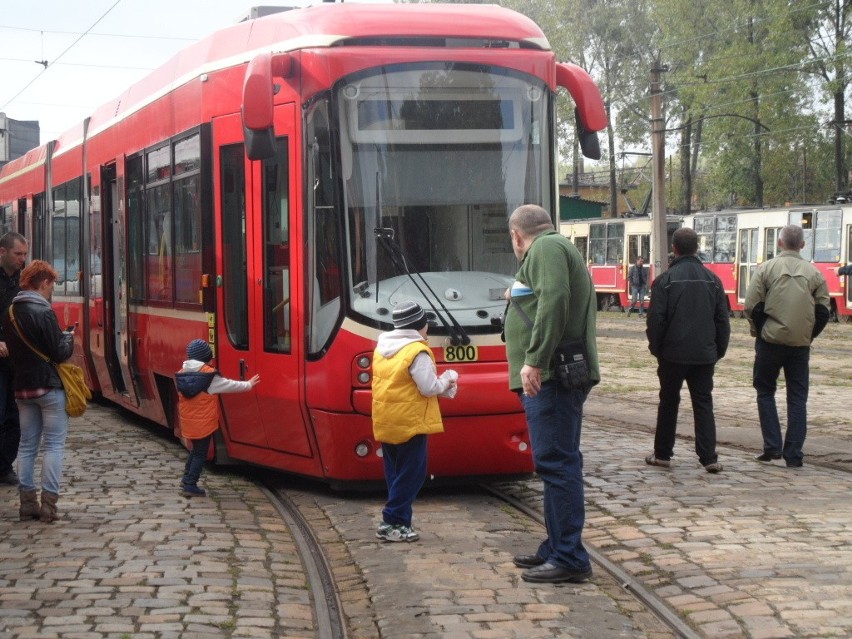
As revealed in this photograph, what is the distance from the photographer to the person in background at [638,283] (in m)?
42.3

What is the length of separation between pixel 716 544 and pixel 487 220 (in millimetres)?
2559

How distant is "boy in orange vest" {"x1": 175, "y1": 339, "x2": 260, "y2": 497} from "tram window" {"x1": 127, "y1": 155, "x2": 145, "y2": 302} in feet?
8.89

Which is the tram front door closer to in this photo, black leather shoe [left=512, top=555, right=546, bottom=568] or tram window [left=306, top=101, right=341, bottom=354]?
tram window [left=306, top=101, right=341, bottom=354]

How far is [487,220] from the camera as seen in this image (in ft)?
28.7

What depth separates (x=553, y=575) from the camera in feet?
21.1

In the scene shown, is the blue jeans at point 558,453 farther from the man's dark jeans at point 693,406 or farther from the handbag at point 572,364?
the man's dark jeans at point 693,406

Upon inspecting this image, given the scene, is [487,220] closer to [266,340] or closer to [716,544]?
[266,340]

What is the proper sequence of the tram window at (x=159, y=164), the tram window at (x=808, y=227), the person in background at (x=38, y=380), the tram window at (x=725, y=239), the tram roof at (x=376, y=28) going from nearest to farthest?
1. the person in background at (x=38, y=380)
2. the tram roof at (x=376, y=28)
3. the tram window at (x=159, y=164)
4. the tram window at (x=808, y=227)
5. the tram window at (x=725, y=239)

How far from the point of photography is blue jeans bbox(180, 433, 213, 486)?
9.17m

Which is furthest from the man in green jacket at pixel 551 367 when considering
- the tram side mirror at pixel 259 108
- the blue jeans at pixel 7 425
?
the blue jeans at pixel 7 425

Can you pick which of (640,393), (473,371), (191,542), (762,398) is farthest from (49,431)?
(640,393)

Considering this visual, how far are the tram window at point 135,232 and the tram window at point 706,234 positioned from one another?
105 ft

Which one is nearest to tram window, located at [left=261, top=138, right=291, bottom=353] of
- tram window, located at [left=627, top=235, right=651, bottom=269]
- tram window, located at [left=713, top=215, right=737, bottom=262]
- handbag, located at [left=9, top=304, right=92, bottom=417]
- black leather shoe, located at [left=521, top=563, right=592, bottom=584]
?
handbag, located at [left=9, top=304, right=92, bottom=417]

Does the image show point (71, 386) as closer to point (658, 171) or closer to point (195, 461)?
point (195, 461)
